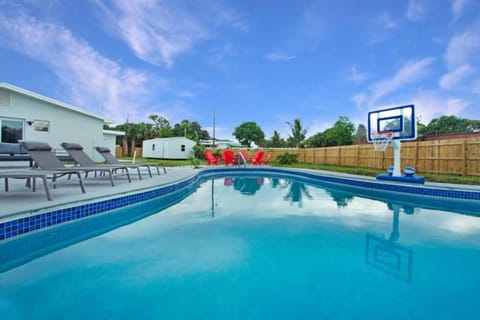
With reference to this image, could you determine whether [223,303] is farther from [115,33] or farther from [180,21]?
[115,33]

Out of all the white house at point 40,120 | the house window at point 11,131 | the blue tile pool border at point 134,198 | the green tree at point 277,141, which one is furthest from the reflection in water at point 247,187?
the green tree at point 277,141

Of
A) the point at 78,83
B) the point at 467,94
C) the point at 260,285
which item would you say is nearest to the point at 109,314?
the point at 260,285

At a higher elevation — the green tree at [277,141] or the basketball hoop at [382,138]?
the green tree at [277,141]

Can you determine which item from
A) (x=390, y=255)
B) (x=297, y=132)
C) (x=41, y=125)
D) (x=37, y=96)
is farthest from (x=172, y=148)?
(x=390, y=255)

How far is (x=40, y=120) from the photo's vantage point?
11.6 metres

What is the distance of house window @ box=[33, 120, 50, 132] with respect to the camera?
37.6 ft

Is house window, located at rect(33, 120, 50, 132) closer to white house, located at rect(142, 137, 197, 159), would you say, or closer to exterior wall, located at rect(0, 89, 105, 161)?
exterior wall, located at rect(0, 89, 105, 161)

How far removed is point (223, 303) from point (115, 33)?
586 inches

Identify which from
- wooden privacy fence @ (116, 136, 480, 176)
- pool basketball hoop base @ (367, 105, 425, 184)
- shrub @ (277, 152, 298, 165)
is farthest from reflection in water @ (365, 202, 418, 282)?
shrub @ (277, 152, 298, 165)

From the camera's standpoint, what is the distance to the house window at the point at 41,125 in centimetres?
1145

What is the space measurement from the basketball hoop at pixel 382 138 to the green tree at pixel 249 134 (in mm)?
34467

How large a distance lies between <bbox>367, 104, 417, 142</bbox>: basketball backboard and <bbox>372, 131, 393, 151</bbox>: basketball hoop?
11cm

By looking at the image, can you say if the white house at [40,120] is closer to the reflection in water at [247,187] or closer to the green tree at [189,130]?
the reflection in water at [247,187]

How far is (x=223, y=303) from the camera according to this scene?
1.93 metres
